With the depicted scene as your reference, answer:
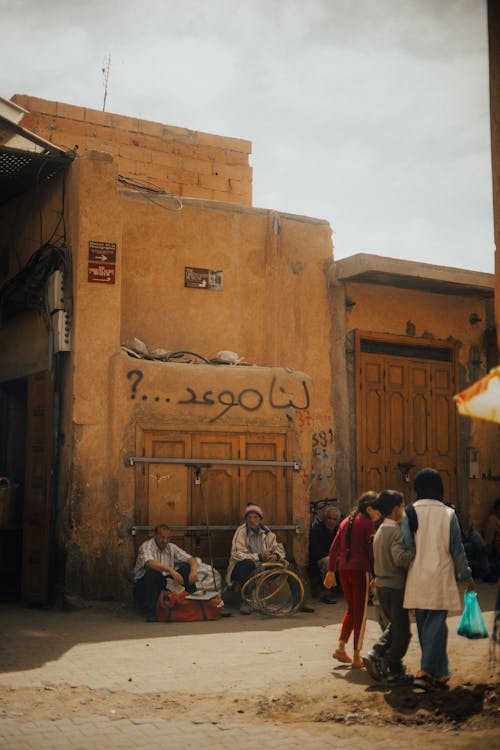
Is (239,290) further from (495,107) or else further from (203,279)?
(495,107)

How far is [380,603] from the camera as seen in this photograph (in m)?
6.76

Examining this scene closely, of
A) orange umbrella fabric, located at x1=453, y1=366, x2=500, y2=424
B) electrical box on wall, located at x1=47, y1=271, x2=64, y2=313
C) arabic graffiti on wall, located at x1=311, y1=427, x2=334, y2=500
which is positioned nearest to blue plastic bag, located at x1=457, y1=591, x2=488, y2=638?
orange umbrella fabric, located at x1=453, y1=366, x2=500, y2=424

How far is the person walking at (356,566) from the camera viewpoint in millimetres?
7289

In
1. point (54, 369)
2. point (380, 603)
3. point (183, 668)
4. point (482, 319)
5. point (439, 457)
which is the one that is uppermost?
point (482, 319)

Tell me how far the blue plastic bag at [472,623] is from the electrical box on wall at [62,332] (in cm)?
613

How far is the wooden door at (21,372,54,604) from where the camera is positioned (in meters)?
10.6

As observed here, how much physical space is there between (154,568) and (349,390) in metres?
4.80

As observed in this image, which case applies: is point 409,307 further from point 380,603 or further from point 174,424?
point 380,603

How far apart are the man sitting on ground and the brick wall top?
605cm

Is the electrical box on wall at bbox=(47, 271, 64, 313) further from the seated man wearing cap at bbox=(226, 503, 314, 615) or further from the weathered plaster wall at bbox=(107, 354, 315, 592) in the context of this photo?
the seated man wearing cap at bbox=(226, 503, 314, 615)

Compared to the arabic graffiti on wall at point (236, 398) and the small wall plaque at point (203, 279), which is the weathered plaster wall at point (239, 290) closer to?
the small wall plaque at point (203, 279)

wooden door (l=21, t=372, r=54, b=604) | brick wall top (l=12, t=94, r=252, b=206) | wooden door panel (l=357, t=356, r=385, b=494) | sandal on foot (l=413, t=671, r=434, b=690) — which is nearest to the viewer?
sandal on foot (l=413, t=671, r=434, b=690)

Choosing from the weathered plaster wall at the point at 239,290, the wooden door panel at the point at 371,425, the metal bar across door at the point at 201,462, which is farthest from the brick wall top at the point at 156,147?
the metal bar across door at the point at 201,462

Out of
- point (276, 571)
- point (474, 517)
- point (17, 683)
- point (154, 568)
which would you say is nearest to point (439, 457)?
point (474, 517)
